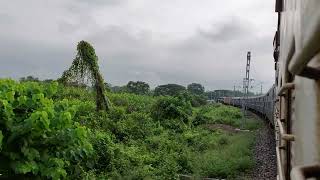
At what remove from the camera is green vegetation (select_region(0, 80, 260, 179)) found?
5840 millimetres

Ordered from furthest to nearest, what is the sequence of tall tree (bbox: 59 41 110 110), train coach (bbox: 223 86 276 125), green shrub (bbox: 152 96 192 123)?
1. green shrub (bbox: 152 96 192 123)
2. tall tree (bbox: 59 41 110 110)
3. train coach (bbox: 223 86 276 125)

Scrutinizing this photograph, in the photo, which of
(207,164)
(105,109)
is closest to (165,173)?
(207,164)

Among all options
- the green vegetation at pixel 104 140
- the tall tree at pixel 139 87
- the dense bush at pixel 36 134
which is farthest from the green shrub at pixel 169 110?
the tall tree at pixel 139 87

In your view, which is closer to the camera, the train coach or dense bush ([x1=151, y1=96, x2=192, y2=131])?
the train coach

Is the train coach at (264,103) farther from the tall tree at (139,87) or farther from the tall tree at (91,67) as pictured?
the tall tree at (139,87)

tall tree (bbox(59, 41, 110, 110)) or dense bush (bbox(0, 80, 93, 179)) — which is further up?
tall tree (bbox(59, 41, 110, 110))

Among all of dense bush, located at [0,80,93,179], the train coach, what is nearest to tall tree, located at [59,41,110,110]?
the train coach

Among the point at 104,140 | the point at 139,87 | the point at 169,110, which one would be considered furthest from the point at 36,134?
the point at 139,87

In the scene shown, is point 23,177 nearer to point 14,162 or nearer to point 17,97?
point 14,162

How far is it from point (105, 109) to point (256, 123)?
9.22m

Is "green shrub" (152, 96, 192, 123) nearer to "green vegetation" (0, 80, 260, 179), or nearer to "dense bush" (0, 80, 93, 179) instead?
"green vegetation" (0, 80, 260, 179)

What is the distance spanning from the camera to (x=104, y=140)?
1642 centimetres

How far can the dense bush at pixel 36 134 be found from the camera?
5746 mm

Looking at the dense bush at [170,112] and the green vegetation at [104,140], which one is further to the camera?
the dense bush at [170,112]
